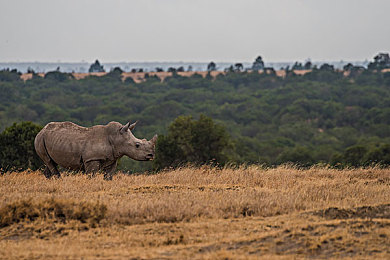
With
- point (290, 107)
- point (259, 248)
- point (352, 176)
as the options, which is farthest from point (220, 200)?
point (290, 107)

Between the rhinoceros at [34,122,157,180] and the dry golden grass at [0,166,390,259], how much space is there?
616 mm

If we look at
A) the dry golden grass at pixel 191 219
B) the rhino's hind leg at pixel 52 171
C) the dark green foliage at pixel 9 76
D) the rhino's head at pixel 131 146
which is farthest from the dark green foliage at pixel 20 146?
the dark green foliage at pixel 9 76

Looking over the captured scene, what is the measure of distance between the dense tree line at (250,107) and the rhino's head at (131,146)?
2946 cm

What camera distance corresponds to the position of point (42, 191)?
10.8 meters

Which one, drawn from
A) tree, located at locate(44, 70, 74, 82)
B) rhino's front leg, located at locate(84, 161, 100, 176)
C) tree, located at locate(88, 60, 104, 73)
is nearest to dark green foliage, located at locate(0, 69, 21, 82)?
tree, located at locate(44, 70, 74, 82)

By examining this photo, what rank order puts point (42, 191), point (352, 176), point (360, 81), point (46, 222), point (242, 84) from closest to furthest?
point (46, 222), point (42, 191), point (352, 176), point (360, 81), point (242, 84)

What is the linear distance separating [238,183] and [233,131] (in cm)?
5681

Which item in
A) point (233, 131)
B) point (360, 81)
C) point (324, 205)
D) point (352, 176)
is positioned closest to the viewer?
point (324, 205)

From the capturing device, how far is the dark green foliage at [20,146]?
27.0 m

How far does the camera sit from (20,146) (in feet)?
89.9

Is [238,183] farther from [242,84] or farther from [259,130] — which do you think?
[242,84]

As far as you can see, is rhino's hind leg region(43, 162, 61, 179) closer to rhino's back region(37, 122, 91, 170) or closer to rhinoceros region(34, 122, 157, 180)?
rhinoceros region(34, 122, 157, 180)

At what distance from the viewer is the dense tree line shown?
61281 millimetres

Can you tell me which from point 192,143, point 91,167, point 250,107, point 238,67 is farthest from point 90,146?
point 238,67
